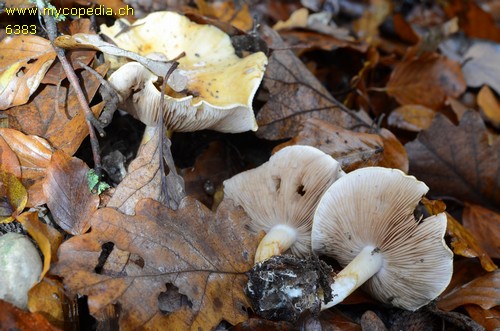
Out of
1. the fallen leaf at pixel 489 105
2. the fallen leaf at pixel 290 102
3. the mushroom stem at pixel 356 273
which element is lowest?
the fallen leaf at pixel 489 105

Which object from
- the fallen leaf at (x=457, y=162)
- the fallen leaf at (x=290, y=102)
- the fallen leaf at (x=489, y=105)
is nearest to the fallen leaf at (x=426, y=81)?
the fallen leaf at (x=489, y=105)

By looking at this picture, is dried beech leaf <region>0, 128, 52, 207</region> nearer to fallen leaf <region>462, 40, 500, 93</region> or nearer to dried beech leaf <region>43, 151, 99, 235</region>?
dried beech leaf <region>43, 151, 99, 235</region>

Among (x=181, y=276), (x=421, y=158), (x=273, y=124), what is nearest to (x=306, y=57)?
(x=273, y=124)

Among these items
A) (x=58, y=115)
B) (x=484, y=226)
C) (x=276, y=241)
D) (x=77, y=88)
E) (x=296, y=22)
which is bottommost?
(x=484, y=226)

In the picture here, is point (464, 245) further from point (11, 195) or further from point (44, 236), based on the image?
point (11, 195)

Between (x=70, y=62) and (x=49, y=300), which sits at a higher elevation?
(x=70, y=62)

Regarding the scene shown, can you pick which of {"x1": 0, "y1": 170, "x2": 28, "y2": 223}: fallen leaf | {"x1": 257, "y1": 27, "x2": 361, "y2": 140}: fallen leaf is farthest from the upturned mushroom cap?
{"x1": 0, "y1": 170, "x2": 28, "y2": 223}: fallen leaf

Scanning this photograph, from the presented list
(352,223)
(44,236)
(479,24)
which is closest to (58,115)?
(44,236)

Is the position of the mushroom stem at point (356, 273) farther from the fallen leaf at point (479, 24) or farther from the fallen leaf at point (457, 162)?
the fallen leaf at point (479, 24)
